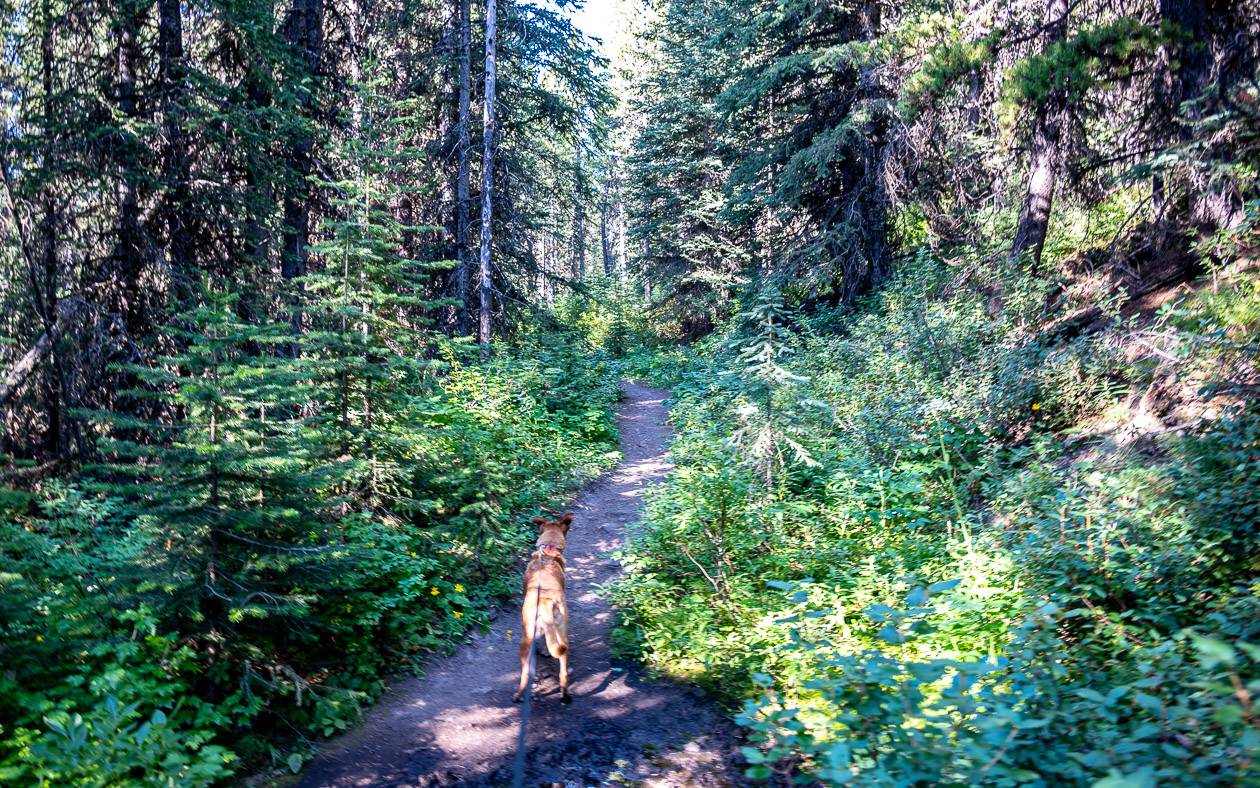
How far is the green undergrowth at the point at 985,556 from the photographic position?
7.96 ft

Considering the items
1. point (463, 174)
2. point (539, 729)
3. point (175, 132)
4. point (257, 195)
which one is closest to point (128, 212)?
point (175, 132)

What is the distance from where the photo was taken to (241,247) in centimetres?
816

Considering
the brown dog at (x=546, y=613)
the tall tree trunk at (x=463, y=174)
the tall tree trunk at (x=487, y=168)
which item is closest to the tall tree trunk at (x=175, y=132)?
the brown dog at (x=546, y=613)

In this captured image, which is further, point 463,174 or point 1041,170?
point 463,174

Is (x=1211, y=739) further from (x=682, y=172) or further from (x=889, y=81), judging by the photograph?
(x=682, y=172)

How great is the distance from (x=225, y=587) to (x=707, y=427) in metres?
7.50

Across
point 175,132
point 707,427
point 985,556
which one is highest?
point 175,132

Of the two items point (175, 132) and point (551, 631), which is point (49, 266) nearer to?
point (175, 132)

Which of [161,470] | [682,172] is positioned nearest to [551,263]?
[682,172]

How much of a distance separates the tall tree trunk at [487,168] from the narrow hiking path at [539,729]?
26.9 ft

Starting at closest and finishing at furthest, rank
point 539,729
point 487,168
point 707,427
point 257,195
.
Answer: point 539,729 < point 257,195 < point 707,427 < point 487,168

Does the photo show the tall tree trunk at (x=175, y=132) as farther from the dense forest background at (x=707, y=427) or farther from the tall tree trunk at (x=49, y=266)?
the tall tree trunk at (x=49, y=266)

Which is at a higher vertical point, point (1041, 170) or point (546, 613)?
point (1041, 170)

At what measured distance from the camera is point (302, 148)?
9.21 metres
